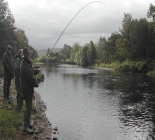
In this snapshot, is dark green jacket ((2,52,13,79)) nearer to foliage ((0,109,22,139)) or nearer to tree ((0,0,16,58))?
foliage ((0,109,22,139))

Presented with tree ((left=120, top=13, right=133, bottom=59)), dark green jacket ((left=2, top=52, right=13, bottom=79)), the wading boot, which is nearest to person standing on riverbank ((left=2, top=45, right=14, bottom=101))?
dark green jacket ((left=2, top=52, right=13, bottom=79))

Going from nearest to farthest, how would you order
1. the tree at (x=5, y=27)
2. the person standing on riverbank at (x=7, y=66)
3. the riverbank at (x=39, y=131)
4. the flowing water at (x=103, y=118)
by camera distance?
the riverbank at (x=39, y=131)
the flowing water at (x=103, y=118)
the person standing on riverbank at (x=7, y=66)
the tree at (x=5, y=27)

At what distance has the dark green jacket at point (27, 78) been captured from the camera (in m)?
7.55

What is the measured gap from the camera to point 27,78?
760 cm

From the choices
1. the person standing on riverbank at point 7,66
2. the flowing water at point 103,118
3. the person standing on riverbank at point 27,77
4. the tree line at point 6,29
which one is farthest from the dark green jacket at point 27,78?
the tree line at point 6,29

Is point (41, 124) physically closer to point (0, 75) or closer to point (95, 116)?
point (95, 116)

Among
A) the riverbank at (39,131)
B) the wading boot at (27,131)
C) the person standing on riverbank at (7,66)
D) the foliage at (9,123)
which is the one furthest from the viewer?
the person standing on riverbank at (7,66)

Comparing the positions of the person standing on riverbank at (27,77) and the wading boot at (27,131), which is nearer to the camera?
the person standing on riverbank at (27,77)

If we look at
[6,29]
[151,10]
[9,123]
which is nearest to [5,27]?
[6,29]

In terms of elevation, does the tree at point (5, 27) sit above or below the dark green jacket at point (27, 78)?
above

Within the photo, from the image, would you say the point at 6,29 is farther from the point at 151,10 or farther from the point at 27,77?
the point at 27,77

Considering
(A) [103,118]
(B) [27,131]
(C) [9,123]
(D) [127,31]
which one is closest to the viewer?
(B) [27,131]

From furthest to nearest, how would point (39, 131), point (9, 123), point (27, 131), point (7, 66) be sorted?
point (7, 66) < point (39, 131) < point (9, 123) < point (27, 131)

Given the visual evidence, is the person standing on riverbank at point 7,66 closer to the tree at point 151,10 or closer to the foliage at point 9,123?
the foliage at point 9,123
